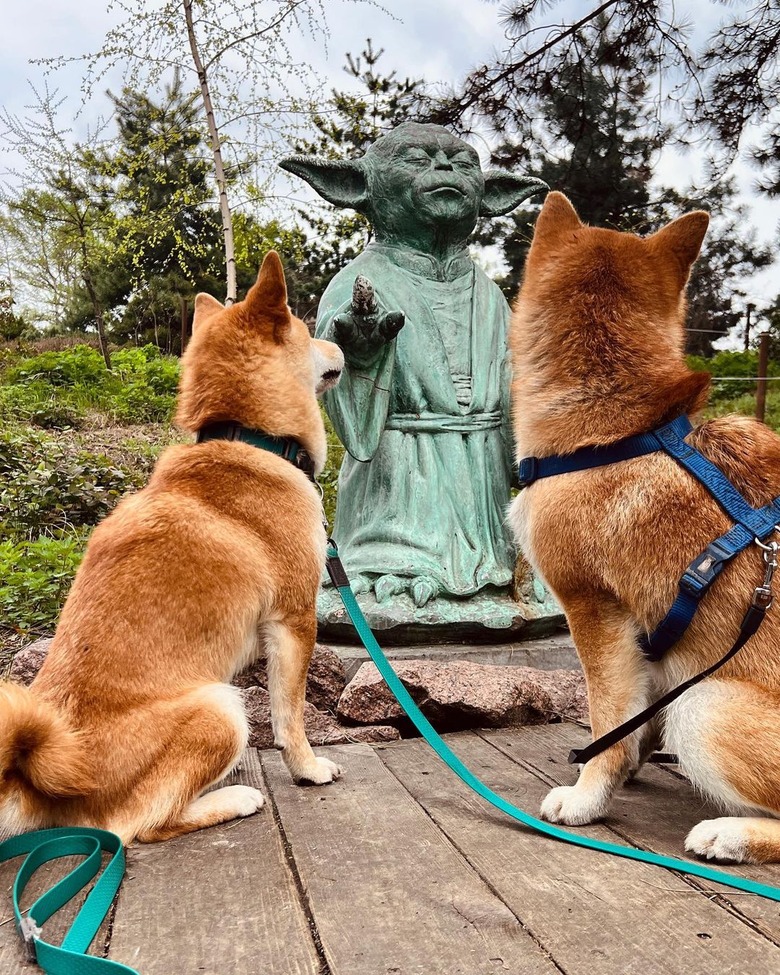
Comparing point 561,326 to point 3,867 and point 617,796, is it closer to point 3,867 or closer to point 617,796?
point 617,796

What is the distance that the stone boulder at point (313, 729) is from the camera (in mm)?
3088

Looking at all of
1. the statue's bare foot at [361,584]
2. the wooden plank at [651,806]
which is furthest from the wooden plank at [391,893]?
→ the statue's bare foot at [361,584]

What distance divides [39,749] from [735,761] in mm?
1658

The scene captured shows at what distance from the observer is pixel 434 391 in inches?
171

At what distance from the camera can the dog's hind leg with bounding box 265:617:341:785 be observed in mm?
2465

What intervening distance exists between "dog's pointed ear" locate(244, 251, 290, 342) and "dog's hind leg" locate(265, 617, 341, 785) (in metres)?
1.00

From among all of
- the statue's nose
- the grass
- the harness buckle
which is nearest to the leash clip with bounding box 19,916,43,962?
the harness buckle

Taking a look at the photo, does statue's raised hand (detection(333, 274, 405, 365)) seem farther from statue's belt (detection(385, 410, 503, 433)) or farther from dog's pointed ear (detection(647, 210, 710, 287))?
dog's pointed ear (detection(647, 210, 710, 287))

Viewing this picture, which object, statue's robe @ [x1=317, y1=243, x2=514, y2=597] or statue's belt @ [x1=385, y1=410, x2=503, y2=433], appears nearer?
statue's robe @ [x1=317, y1=243, x2=514, y2=597]

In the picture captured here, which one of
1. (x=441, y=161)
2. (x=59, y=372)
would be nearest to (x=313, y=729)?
(x=441, y=161)

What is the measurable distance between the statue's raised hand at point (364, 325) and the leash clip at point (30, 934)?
264 centimetres

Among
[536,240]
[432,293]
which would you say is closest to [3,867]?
[536,240]

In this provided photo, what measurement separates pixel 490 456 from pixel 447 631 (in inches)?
41.5

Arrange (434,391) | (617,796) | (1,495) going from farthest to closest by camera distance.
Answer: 1. (1,495)
2. (434,391)
3. (617,796)
